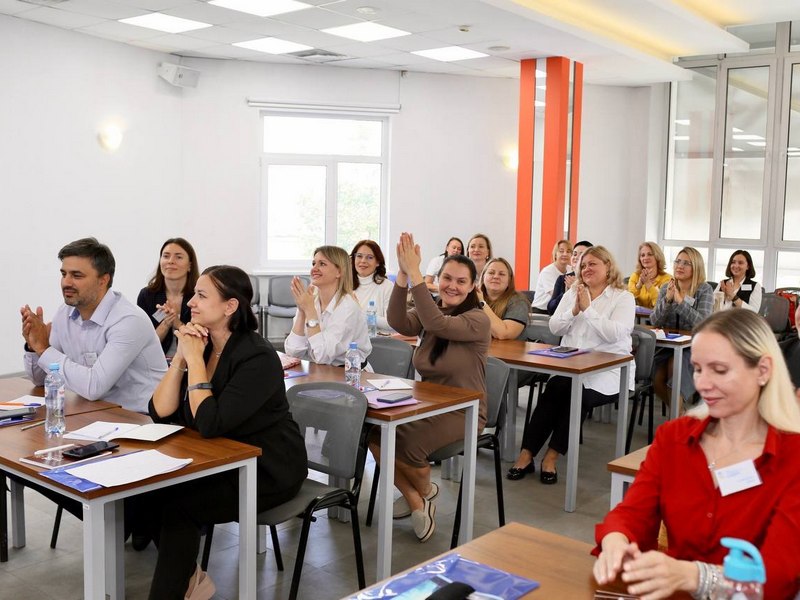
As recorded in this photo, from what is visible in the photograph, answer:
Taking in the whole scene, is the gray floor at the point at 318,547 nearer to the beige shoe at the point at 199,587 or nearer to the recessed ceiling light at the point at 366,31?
the beige shoe at the point at 199,587

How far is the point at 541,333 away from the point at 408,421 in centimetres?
287

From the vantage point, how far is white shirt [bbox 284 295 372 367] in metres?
4.48

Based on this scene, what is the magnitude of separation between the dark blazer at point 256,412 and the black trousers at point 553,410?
2436 mm

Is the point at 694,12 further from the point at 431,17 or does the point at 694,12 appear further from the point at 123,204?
the point at 123,204

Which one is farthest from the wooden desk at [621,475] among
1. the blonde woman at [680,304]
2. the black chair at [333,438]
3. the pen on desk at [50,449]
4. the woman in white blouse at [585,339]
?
the blonde woman at [680,304]

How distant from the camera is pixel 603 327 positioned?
5133 mm

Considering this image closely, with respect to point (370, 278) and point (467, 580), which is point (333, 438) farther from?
point (370, 278)

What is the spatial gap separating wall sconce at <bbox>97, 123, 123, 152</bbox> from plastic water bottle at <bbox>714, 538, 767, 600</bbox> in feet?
27.4

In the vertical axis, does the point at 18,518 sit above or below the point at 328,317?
below

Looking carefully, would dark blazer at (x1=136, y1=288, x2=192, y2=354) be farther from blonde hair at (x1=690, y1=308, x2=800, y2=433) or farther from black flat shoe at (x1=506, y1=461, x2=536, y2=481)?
blonde hair at (x1=690, y1=308, x2=800, y2=433)

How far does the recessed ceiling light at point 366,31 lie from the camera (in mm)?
Answer: 7871

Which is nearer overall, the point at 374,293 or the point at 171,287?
the point at 171,287

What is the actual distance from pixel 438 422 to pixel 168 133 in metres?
6.66

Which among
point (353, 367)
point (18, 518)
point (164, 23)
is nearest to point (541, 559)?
point (353, 367)
